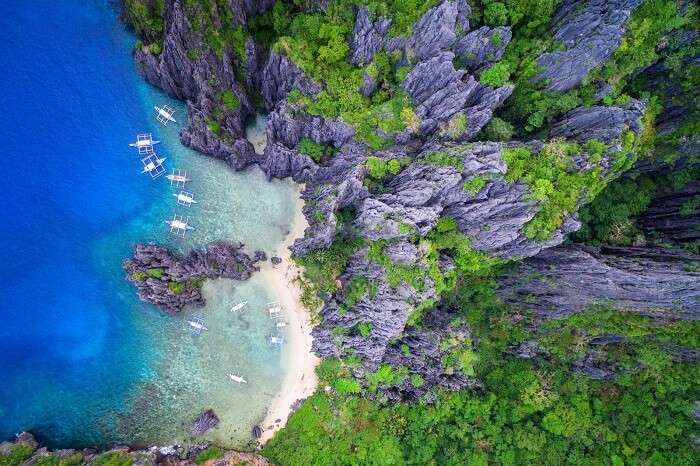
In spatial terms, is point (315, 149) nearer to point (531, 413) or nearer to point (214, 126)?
point (214, 126)

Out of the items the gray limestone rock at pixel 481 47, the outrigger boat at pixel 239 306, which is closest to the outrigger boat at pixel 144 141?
the outrigger boat at pixel 239 306

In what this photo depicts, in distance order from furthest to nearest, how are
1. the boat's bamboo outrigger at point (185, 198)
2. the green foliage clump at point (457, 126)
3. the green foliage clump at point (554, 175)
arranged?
the boat's bamboo outrigger at point (185, 198), the green foliage clump at point (457, 126), the green foliage clump at point (554, 175)

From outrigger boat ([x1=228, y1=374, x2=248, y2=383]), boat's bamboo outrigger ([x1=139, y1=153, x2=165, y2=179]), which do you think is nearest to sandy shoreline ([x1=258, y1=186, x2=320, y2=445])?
outrigger boat ([x1=228, y1=374, x2=248, y2=383])

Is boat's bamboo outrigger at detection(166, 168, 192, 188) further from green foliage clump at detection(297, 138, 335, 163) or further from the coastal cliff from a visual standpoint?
green foliage clump at detection(297, 138, 335, 163)

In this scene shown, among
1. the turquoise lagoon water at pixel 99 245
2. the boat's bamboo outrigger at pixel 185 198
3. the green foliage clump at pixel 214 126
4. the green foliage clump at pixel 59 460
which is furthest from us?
the boat's bamboo outrigger at pixel 185 198

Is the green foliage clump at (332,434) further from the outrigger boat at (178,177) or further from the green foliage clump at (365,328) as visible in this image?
the outrigger boat at (178,177)

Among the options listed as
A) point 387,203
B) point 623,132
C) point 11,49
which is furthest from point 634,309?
point 11,49

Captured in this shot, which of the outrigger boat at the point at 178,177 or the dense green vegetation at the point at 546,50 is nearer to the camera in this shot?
the dense green vegetation at the point at 546,50

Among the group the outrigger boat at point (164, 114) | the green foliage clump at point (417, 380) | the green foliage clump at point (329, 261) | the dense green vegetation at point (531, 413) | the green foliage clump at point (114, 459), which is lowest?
the dense green vegetation at point (531, 413)
